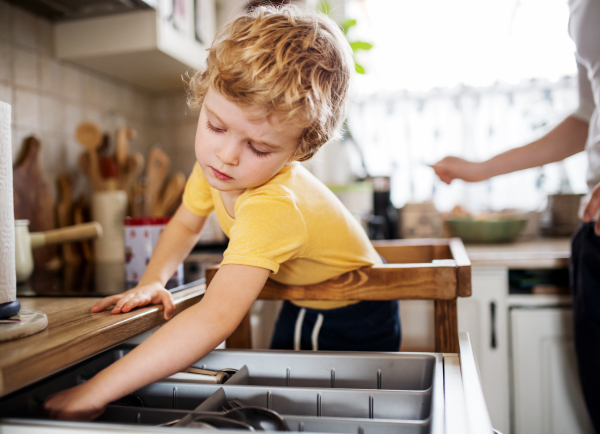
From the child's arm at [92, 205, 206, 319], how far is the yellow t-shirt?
3 cm

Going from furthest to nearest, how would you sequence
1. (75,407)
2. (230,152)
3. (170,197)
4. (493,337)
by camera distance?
(170,197)
(493,337)
(230,152)
(75,407)

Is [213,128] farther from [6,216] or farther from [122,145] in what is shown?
[122,145]

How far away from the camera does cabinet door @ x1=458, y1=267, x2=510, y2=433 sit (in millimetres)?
1515

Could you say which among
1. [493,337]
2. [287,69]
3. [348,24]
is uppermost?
[348,24]

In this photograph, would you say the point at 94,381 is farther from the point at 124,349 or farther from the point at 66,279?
the point at 66,279

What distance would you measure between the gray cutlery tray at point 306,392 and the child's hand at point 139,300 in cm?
10

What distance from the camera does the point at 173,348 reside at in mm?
541

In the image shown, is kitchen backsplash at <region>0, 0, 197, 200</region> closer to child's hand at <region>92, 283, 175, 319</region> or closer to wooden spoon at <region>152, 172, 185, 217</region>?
wooden spoon at <region>152, 172, 185, 217</region>

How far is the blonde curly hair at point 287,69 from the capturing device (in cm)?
62

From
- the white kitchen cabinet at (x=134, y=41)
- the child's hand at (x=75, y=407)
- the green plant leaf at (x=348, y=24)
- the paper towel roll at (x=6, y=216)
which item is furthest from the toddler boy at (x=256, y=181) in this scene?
the green plant leaf at (x=348, y=24)

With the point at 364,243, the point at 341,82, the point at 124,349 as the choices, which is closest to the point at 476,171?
the point at 364,243

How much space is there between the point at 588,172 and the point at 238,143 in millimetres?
852

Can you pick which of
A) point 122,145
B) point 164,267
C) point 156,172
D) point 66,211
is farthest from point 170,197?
point 164,267

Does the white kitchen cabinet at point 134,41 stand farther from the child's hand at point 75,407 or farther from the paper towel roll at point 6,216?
the child's hand at point 75,407
